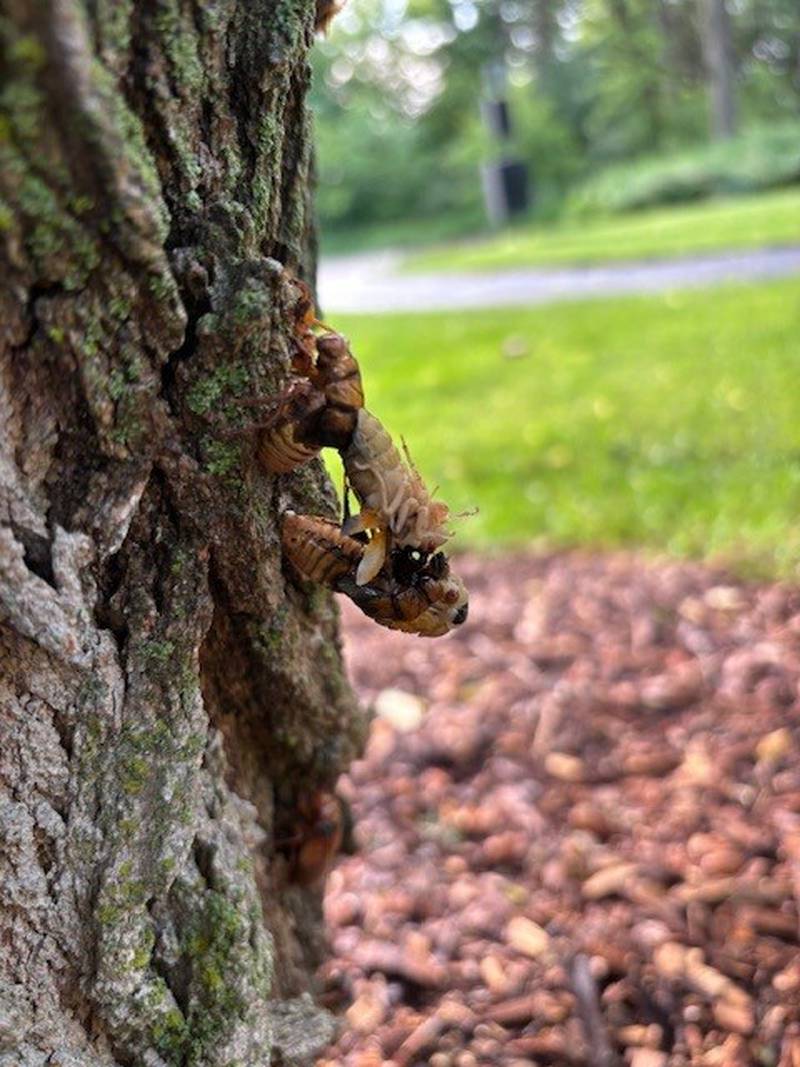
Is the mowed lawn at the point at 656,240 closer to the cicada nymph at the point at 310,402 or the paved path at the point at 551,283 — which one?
the paved path at the point at 551,283

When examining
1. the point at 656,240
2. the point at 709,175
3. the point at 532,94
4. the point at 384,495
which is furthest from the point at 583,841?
the point at 532,94

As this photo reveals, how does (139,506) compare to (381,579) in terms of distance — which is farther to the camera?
(381,579)

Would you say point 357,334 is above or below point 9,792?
below

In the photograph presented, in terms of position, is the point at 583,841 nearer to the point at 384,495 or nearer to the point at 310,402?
the point at 384,495

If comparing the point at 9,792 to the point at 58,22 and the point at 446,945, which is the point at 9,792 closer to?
the point at 58,22

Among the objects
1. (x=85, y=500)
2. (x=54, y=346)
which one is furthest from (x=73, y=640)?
(x=54, y=346)

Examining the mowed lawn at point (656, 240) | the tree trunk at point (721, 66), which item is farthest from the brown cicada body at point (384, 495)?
the tree trunk at point (721, 66)

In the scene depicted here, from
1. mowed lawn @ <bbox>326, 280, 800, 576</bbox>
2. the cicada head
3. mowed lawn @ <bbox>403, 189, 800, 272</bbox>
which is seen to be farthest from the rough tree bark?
mowed lawn @ <bbox>403, 189, 800, 272</bbox>
